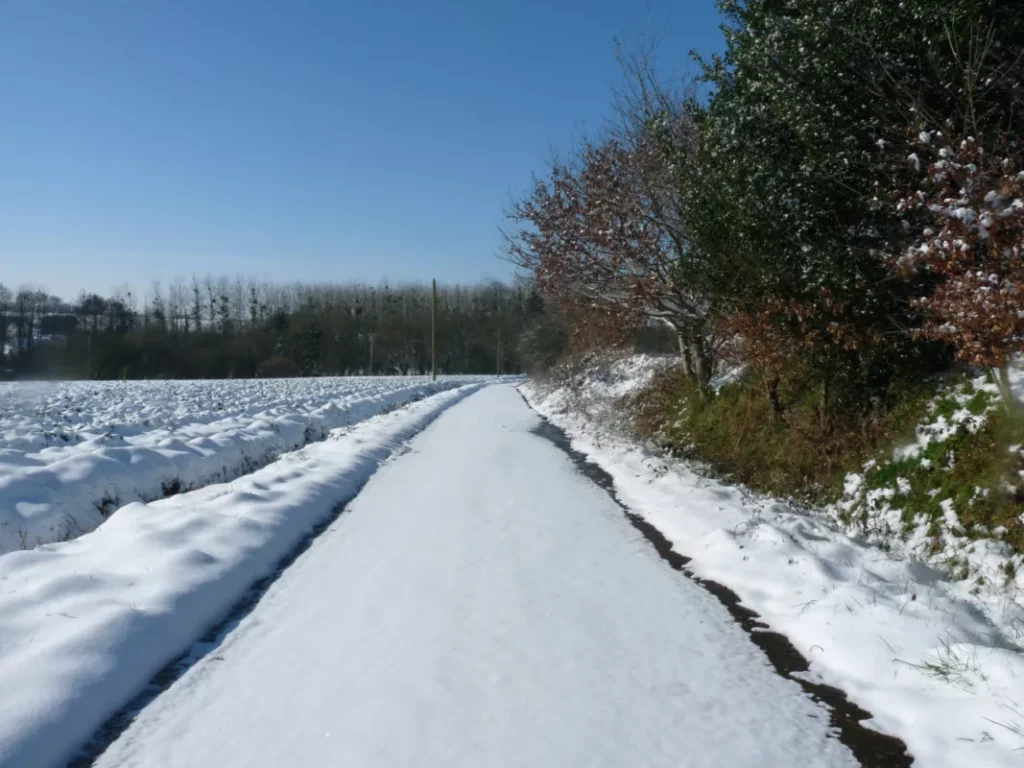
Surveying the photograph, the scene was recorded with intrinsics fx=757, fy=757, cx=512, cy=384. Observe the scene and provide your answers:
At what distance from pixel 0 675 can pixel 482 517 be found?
5414 millimetres

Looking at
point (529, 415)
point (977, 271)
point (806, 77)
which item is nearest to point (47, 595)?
point (977, 271)

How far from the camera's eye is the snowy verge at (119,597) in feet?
13.3

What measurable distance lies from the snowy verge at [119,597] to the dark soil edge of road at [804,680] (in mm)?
3921

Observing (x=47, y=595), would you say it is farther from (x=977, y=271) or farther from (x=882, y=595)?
(x=977, y=271)

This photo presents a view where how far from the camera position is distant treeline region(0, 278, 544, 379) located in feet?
164

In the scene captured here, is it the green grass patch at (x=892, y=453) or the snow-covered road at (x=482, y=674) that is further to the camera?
the green grass patch at (x=892, y=453)

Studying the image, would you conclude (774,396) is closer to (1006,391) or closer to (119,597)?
(1006,391)

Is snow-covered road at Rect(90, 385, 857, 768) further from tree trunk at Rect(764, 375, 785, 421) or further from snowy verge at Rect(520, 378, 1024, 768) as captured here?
tree trunk at Rect(764, 375, 785, 421)

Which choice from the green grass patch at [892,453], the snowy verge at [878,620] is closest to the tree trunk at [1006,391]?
the green grass patch at [892,453]

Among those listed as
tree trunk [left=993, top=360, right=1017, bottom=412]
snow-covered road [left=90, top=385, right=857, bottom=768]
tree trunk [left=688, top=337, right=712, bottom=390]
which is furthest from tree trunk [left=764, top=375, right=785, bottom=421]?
snow-covered road [left=90, top=385, right=857, bottom=768]

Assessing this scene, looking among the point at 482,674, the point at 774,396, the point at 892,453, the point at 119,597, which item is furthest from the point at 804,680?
the point at 774,396

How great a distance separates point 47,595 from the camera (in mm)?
5562

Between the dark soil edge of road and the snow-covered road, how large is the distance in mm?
95

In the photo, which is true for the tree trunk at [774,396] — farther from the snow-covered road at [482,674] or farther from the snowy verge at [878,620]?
the snow-covered road at [482,674]
